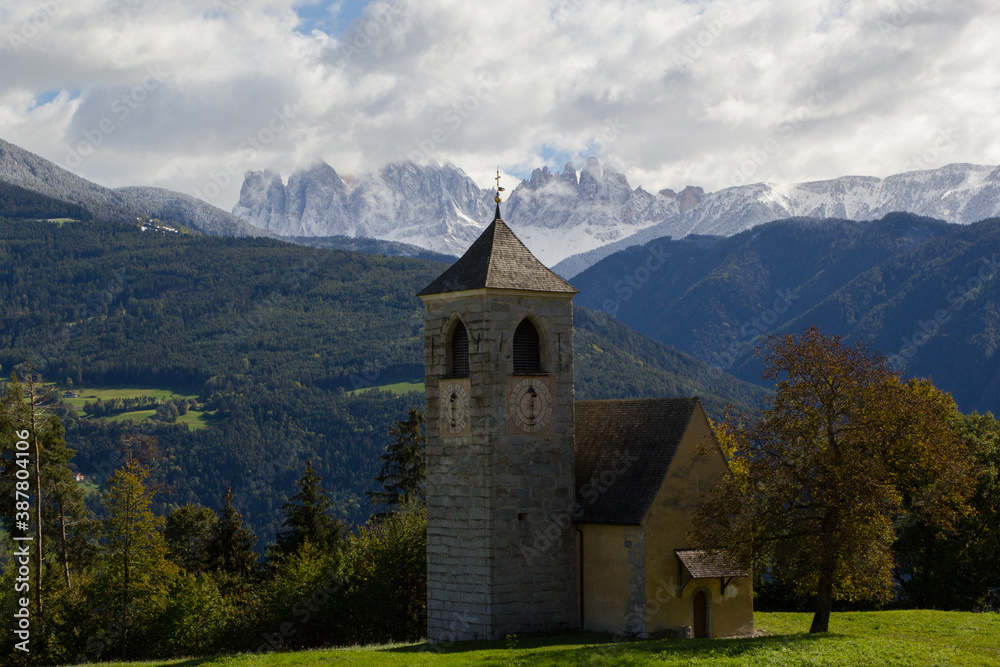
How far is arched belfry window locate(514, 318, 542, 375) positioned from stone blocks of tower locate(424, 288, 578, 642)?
0.90 ft

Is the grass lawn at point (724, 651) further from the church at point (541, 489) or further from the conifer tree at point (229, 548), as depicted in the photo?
the conifer tree at point (229, 548)

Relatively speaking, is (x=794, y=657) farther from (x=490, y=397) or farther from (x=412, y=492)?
(x=412, y=492)

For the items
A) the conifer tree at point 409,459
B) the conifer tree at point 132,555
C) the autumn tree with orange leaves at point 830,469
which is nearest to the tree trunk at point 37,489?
the conifer tree at point 132,555

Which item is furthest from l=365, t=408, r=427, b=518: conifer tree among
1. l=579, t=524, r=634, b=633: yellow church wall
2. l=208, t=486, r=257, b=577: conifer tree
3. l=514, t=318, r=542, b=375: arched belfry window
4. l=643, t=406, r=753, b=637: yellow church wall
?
l=643, t=406, r=753, b=637: yellow church wall

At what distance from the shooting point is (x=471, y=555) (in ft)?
122

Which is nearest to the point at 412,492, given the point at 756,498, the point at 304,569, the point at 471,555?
the point at 304,569

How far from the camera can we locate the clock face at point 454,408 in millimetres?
37781

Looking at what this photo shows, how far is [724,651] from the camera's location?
30844 mm

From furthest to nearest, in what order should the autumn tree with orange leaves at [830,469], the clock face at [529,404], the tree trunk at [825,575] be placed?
the clock face at [529,404] → the tree trunk at [825,575] → the autumn tree with orange leaves at [830,469]

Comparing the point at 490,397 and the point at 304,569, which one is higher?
the point at 490,397

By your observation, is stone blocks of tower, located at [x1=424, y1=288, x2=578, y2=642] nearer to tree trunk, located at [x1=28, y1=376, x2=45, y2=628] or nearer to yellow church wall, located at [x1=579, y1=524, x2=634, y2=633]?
yellow church wall, located at [x1=579, y1=524, x2=634, y2=633]

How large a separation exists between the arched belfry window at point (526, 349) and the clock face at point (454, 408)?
2079 millimetres

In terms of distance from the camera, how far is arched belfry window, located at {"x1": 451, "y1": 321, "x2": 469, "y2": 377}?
38.4 metres

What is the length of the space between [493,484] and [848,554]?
38.1 feet
